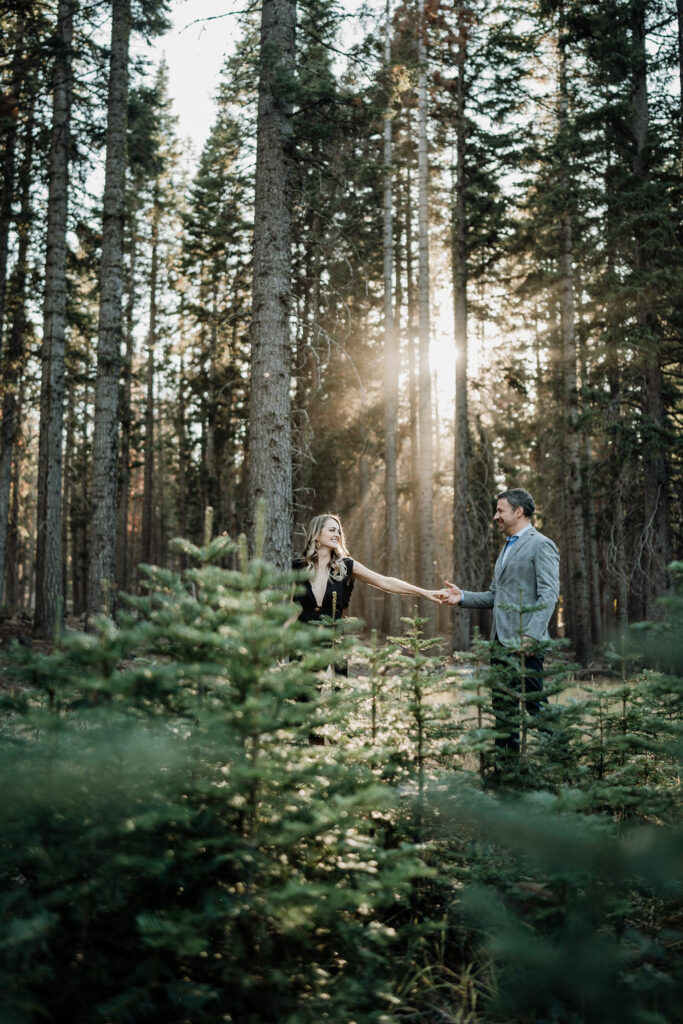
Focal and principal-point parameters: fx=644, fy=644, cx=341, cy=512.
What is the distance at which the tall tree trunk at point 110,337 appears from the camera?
12188 mm

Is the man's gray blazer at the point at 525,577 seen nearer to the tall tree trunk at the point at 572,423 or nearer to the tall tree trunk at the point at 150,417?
the tall tree trunk at the point at 572,423

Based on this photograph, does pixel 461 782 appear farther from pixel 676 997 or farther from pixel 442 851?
pixel 676 997

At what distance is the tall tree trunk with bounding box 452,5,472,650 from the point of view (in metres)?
15.6

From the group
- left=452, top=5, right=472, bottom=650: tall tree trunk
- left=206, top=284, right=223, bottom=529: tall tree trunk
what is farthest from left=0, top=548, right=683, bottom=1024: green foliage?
left=206, top=284, right=223, bottom=529: tall tree trunk

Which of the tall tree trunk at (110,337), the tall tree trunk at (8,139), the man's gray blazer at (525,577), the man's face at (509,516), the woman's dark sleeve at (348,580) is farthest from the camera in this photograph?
the tall tree trunk at (8,139)

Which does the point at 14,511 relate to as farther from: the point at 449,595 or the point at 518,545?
the point at 518,545

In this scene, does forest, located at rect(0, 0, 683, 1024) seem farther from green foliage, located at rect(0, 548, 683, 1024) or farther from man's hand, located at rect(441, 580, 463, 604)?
man's hand, located at rect(441, 580, 463, 604)

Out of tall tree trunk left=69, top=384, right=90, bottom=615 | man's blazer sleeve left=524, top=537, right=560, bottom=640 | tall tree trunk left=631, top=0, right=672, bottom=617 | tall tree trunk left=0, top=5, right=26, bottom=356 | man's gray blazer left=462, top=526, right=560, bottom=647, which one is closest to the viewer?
man's blazer sleeve left=524, top=537, right=560, bottom=640

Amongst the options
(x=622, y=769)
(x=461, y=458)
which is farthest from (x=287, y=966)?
(x=461, y=458)

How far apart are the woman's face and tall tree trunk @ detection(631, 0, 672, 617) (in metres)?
9.43

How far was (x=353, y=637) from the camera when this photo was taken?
3.21 meters

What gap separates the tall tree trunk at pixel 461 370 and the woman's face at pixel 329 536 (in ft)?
34.2

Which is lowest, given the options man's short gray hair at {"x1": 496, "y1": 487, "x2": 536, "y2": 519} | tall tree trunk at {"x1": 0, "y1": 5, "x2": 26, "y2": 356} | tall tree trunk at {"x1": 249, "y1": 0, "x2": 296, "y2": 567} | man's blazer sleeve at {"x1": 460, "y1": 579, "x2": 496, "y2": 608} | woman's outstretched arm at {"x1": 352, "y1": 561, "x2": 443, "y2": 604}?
man's blazer sleeve at {"x1": 460, "y1": 579, "x2": 496, "y2": 608}

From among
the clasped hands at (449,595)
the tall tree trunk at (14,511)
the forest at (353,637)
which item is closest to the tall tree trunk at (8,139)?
the forest at (353,637)
